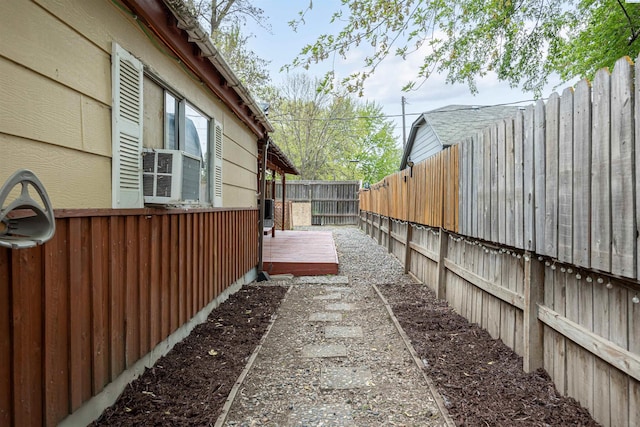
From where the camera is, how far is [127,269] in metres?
2.49

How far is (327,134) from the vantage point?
2675cm

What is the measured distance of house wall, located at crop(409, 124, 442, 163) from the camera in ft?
45.6

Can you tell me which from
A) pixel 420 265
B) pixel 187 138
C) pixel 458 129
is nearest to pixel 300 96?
pixel 458 129

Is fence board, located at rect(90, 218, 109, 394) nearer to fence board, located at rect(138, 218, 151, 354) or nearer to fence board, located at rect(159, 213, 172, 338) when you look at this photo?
fence board, located at rect(138, 218, 151, 354)

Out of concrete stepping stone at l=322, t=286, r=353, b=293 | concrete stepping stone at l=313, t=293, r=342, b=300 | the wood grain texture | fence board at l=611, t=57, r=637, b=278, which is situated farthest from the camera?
concrete stepping stone at l=322, t=286, r=353, b=293

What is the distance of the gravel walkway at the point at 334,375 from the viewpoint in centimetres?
239

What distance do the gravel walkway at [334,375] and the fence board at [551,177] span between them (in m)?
1.27

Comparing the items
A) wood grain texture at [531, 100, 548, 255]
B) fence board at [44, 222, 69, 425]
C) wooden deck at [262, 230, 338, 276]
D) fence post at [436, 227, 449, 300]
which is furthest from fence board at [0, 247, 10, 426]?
wooden deck at [262, 230, 338, 276]

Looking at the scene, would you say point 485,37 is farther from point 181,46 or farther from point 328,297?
point 181,46

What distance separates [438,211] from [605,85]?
324cm

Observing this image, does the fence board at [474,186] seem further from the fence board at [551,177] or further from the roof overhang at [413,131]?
the roof overhang at [413,131]

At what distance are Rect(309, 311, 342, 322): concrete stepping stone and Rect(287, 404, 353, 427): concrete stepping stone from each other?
77.1 inches

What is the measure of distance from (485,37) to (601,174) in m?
5.49

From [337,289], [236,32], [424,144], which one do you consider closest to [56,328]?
[337,289]
